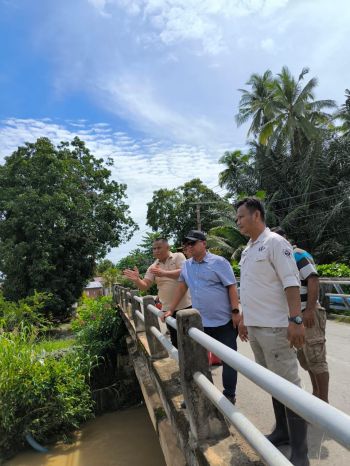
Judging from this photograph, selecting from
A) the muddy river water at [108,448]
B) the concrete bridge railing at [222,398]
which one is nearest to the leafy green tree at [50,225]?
the muddy river water at [108,448]

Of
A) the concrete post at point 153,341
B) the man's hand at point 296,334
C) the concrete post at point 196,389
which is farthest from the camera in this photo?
the concrete post at point 153,341

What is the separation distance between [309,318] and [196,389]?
1.17m

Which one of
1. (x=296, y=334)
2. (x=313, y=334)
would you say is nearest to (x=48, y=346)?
(x=313, y=334)

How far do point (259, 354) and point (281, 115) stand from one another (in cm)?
2338

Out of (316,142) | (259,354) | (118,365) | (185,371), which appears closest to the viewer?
(185,371)

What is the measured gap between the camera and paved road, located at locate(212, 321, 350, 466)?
2705mm

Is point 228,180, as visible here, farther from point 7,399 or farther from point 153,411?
point 153,411

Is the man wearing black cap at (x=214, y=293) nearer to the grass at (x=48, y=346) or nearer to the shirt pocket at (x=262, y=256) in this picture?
the shirt pocket at (x=262, y=256)

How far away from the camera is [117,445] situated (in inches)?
333

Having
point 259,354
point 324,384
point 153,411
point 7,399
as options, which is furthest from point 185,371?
point 7,399

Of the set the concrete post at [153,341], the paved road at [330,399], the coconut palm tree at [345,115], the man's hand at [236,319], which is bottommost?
the paved road at [330,399]

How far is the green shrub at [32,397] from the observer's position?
7203mm

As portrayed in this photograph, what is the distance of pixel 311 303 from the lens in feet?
10.1

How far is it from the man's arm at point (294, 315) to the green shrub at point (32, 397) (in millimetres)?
6279
